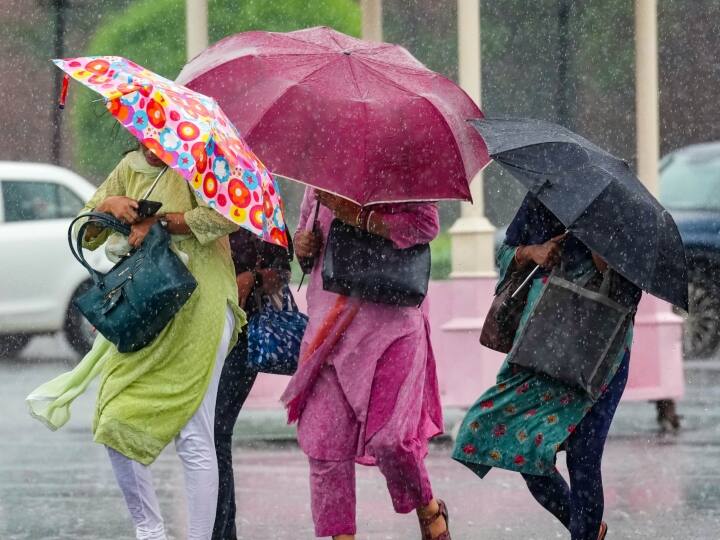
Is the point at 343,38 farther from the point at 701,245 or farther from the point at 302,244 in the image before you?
Result: the point at 701,245

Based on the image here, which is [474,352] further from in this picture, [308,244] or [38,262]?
[38,262]

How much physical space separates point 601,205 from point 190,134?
131cm

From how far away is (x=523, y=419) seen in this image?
5.76 m

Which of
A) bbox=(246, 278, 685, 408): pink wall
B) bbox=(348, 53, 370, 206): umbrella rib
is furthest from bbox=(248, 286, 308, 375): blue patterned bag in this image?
bbox=(246, 278, 685, 408): pink wall

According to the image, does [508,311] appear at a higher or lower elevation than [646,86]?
higher

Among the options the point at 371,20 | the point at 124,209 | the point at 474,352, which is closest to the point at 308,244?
the point at 124,209

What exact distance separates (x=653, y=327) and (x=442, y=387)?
4.51ft

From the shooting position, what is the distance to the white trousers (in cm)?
554

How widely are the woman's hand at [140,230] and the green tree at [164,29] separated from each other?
39.4ft

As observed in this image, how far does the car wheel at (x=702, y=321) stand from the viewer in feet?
48.0

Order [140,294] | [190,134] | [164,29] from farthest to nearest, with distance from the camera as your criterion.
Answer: [164,29] < [140,294] < [190,134]

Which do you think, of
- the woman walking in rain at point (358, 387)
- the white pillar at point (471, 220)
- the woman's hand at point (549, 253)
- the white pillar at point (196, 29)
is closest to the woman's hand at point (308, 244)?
the woman walking in rain at point (358, 387)

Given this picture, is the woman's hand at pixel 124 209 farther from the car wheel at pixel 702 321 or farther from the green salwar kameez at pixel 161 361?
the car wheel at pixel 702 321

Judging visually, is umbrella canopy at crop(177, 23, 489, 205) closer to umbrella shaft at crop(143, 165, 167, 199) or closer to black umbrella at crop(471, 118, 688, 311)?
black umbrella at crop(471, 118, 688, 311)
